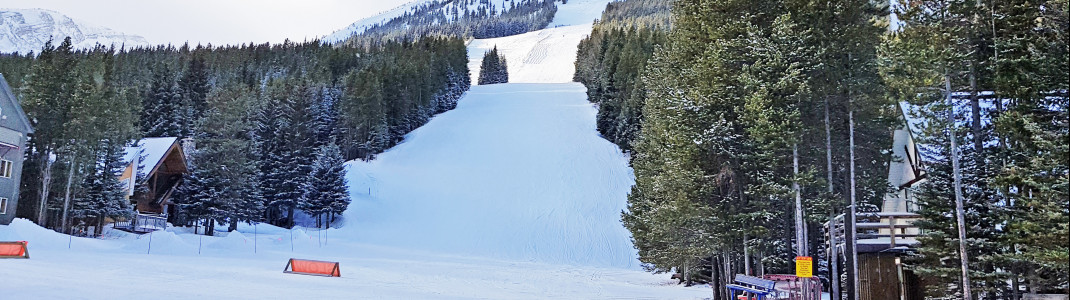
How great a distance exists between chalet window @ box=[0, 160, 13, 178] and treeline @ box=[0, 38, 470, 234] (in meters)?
1.49

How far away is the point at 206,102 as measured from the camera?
59625 mm

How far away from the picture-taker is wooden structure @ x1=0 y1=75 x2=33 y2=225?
32031 mm

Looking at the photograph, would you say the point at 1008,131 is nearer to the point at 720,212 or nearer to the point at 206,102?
the point at 720,212

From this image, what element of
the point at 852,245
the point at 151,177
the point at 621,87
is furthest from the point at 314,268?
the point at 621,87

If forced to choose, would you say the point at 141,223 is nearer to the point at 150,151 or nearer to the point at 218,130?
the point at 150,151

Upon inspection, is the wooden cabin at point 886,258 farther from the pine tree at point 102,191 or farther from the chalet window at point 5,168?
the chalet window at point 5,168

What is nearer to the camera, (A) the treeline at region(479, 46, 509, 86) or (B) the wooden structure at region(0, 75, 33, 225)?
(B) the wooden structure at region(0, 75, 33, 225)

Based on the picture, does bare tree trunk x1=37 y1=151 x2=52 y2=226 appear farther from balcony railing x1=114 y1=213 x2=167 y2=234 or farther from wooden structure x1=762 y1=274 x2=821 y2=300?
wooden structure x1=762 y1=274 x2=821 y2=300

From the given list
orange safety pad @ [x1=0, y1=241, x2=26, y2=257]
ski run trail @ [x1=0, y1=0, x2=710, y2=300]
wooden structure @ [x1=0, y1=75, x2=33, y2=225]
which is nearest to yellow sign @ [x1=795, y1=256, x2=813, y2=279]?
ski run trail @ [x1=0, y1=0, x2=710, y2=300]

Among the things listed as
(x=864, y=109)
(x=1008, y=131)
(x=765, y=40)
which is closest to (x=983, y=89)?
(x=1008, y=131)

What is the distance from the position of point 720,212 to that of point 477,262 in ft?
61.9

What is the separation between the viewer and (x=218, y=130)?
44.4m

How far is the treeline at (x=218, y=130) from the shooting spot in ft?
113

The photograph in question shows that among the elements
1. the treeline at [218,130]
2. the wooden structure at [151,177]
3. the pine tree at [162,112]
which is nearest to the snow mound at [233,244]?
the treeline at [218,130]
